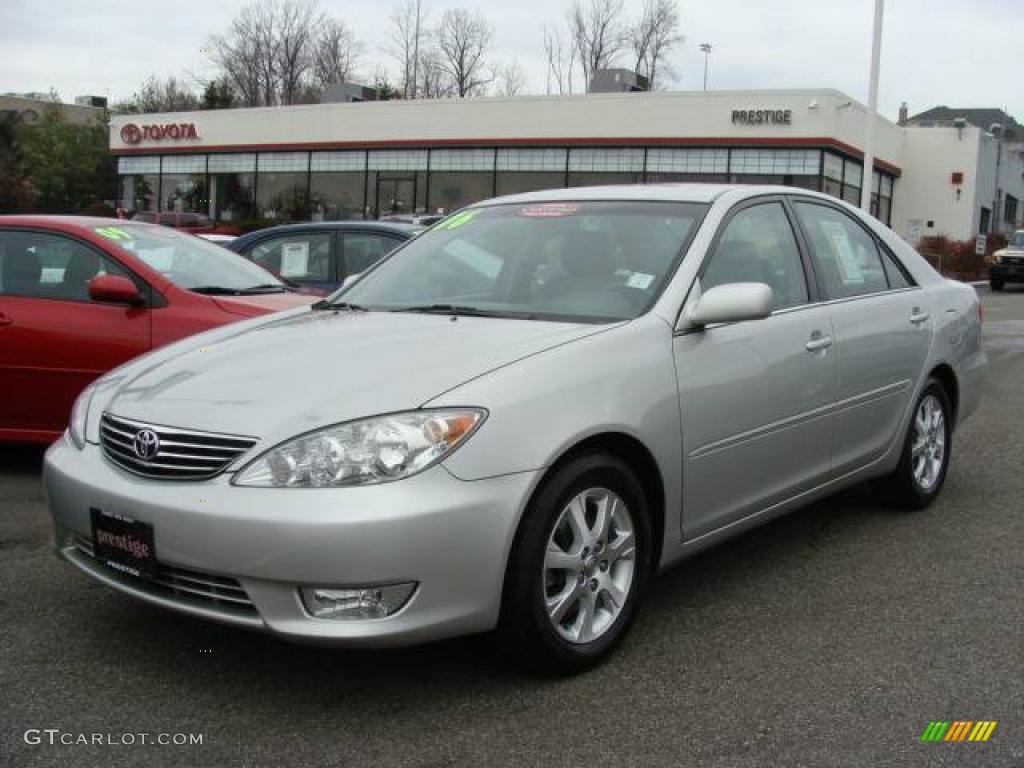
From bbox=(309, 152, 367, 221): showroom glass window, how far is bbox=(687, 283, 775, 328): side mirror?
34.2 metres

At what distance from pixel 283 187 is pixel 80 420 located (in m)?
37.1

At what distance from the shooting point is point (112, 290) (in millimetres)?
5516

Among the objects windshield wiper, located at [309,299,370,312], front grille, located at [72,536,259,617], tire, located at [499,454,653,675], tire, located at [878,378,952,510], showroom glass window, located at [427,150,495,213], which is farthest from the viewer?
showroom glass window, located at [427,150,495,213]

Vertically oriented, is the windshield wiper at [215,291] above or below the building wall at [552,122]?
below

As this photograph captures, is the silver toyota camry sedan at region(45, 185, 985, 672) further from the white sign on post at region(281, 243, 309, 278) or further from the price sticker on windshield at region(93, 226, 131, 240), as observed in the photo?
the white sign on post at region(281, 243, 309, 278)

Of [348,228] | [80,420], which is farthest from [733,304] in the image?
[348,228]

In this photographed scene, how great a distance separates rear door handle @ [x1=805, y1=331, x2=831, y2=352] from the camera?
430 centimetres

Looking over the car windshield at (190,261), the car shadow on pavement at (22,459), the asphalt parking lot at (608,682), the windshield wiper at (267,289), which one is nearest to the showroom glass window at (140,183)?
the car shadow on pavement at (22,459)

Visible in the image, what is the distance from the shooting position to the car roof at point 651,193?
4.27 m

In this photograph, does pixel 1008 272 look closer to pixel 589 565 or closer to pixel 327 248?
pixel 327 248

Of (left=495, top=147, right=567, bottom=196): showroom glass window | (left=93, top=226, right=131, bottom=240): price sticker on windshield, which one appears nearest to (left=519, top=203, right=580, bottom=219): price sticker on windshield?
(left=93, top=226, right=131, bottom=240): price sticker on windshield

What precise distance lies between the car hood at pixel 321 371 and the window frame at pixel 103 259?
6.44 feet

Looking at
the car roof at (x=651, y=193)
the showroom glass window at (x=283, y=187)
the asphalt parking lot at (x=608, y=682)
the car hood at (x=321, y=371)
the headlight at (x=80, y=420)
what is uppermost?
the showroom glass window at (x=283, y=187)

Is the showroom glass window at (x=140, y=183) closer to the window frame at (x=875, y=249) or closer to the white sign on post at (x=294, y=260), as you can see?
the white sign on post at (x=294, y=260)
